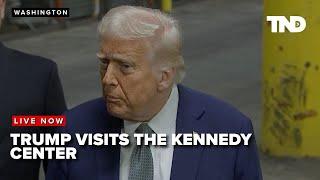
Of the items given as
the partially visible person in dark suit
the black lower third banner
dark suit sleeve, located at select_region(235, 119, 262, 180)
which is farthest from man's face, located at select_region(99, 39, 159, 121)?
the black lower third banner

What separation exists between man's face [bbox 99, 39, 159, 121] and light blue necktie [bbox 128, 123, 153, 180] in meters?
0.08

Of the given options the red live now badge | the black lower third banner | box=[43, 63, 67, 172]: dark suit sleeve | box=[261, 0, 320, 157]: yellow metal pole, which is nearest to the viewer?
the red live now badge

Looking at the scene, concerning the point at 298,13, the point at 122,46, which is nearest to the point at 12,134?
the point at 122,46

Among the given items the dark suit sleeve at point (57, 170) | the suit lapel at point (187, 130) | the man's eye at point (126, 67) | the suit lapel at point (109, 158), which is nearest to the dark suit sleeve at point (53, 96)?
the dark suit sleeve at point (57, 170)

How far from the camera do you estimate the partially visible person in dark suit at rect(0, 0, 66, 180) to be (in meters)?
3.21

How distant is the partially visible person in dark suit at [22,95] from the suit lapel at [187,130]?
28.6 inches

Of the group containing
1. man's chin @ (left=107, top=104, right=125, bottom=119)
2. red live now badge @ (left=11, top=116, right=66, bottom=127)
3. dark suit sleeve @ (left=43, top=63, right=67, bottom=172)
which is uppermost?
man's chin @ (left=107, top=104, right=125, bottom=119)

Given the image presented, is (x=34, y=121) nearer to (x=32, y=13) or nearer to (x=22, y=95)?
(x=22, y=95)

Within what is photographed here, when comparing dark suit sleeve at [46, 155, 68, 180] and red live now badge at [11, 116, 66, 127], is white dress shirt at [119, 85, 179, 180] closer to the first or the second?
dark suit sleeve at [46, 155, 68, 180]

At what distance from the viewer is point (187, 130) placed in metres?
2.74

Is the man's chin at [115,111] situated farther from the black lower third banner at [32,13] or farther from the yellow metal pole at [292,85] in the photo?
the yellow metal pole at [292,85]

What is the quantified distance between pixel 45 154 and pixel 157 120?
2.51 feet

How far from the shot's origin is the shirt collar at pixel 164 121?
268 centimetres

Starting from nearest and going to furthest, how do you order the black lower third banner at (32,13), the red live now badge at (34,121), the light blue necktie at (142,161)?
the light blue necktie at (142,161) < the red live now badge at (34,121) < the black lower third banner at (32,13)
